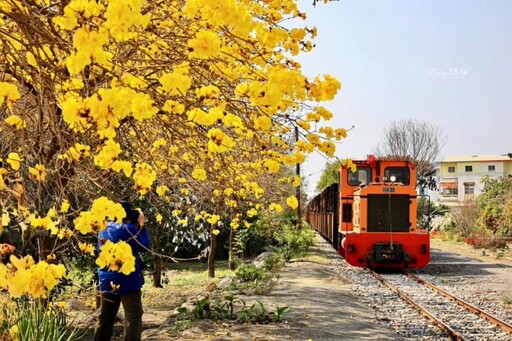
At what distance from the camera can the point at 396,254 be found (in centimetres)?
1447

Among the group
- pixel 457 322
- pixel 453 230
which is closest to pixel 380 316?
pixel 457 322

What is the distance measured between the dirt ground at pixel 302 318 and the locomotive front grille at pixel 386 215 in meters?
1.76

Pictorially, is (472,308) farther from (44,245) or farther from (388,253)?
(44,245)

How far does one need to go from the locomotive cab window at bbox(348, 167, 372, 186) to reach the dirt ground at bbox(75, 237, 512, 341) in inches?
116

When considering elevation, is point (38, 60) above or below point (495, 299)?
above

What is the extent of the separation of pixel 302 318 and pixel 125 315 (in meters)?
3.21

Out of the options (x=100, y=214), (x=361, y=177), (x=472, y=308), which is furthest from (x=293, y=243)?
(x=100, y=214)

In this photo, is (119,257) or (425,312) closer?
(119,257)

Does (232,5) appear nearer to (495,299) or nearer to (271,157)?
(271,157)

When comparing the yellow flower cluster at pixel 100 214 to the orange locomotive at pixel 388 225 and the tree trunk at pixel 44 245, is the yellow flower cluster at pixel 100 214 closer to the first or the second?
the tree trunk at pixel 44 245

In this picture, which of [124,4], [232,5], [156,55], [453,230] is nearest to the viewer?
[124,4]

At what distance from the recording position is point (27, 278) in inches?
108

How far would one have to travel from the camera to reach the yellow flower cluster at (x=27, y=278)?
272 centimetres

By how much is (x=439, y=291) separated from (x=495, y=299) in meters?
1.02
